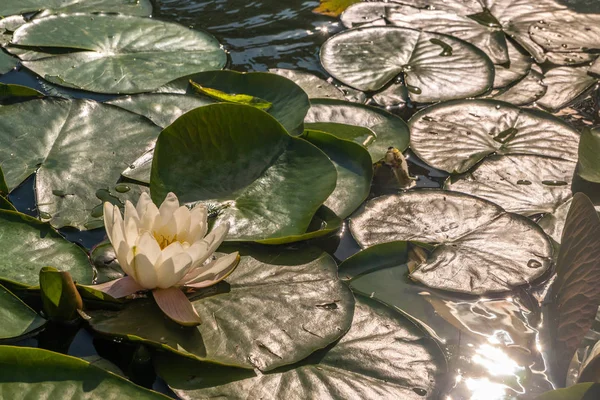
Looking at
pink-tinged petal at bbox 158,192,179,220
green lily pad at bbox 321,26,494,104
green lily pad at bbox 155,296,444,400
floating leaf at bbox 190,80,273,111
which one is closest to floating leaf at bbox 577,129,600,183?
green lily pad at bbox 321,26,494,104

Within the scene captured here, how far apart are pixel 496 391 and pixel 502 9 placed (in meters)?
2.59

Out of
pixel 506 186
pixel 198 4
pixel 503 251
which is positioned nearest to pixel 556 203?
pixel 506 186

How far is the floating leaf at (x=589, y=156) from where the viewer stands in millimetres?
2211

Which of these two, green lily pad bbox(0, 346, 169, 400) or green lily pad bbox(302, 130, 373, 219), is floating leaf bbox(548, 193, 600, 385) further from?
green lily pad bbox(0, 346, 169, 400)

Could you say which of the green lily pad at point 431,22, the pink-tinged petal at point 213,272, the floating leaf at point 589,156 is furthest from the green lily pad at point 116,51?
the floating leaf at point 589,156

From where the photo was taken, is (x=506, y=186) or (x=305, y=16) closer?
(x=506, y=186)

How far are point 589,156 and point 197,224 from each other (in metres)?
1.48

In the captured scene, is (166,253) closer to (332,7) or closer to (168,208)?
(168,208)

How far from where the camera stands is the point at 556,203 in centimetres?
219

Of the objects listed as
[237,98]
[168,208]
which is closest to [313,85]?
[237,98]

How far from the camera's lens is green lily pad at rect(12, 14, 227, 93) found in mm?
2562

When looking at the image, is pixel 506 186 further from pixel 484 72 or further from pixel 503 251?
pixel 484 72

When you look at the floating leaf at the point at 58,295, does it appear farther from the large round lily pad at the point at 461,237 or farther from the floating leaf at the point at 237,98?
the floating leaf at the point at 237,98

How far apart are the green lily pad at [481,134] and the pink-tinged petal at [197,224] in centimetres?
104
